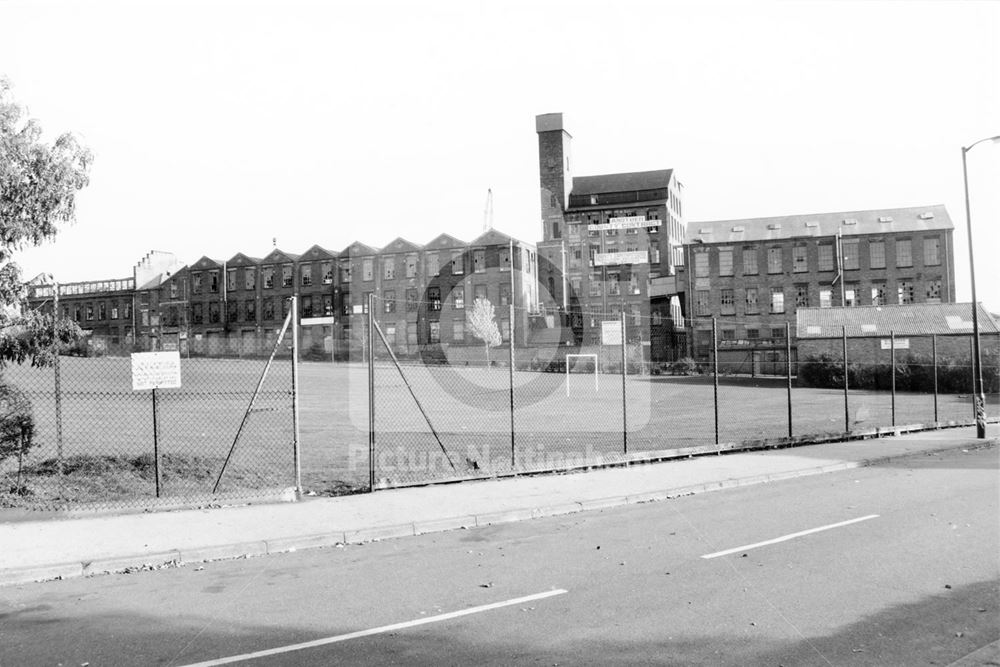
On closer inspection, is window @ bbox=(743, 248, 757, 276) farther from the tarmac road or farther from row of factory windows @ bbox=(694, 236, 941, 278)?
the tarmac road

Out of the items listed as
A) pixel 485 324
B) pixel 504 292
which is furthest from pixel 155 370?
pixel 504 292

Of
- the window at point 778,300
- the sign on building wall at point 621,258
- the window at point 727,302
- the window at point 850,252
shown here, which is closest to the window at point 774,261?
the window at point 778,300

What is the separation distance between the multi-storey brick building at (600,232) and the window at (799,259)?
14.2 meters

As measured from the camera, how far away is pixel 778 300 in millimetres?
78188

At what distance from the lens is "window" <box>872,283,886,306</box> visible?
2972 inches

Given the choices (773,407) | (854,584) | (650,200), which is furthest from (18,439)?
(650,200)

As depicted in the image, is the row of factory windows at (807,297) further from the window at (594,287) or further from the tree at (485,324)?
the tree at (485,324)

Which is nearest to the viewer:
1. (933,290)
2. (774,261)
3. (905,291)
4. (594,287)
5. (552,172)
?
(933,290)

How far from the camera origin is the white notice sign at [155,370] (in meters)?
11.5

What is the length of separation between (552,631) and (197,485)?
27.3 feet

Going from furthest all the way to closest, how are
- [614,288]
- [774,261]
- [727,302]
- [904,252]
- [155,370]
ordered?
[614,288] → [727,302] → [774,261] → [904,252] → [155,370]

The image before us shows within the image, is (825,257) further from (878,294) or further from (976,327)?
(976,327)

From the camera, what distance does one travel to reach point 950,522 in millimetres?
9859

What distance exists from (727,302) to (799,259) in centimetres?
815
